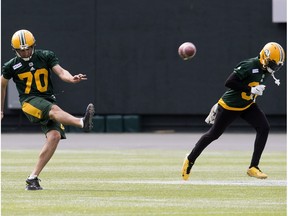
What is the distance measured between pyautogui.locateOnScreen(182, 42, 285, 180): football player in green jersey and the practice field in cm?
56

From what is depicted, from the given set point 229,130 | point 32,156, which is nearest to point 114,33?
point 229,130

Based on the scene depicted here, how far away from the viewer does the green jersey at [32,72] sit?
495 inches

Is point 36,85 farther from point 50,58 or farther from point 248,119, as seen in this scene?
point 248,119

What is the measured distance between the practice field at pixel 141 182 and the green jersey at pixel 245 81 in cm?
113

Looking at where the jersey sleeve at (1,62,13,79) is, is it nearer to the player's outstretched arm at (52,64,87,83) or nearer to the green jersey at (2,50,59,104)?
the green jersey at (2,50,59,104)

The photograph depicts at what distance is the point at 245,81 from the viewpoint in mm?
13570

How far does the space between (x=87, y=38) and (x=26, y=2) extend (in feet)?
7.62

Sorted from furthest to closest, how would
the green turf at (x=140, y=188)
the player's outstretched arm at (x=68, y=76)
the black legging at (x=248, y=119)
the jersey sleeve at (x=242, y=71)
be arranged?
the black legging at (x=248, y=119)
the jersey sleeve at (x=242, y=71)
the player's outstretched arm at (x=68, y=76)
the green turf at (x=140, y=188)

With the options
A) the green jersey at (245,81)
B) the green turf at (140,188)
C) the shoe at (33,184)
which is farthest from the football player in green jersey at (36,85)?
the green jersey at (245,81)

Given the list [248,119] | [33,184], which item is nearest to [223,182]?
[248,119]

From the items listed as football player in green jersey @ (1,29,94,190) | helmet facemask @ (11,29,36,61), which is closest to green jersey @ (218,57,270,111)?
football player in green jersey @ (1,29,94,190)

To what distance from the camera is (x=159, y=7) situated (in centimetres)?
3069

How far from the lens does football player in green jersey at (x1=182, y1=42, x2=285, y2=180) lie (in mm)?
13508

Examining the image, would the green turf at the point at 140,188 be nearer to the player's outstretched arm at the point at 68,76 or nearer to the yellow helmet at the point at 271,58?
the player's outstretched arm at the point at 68,76
